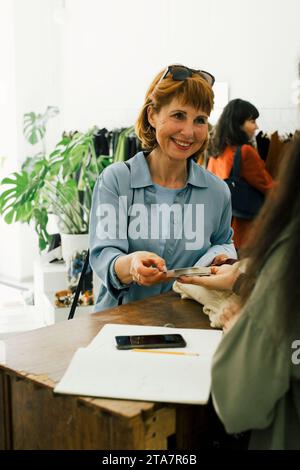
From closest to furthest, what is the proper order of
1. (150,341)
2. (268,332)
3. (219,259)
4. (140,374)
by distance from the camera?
1. (268,332)
2. (140,374)
3. (150,341)
4. (219,259)

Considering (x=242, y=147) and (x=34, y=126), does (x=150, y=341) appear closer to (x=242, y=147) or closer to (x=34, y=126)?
(x=242, y=147)

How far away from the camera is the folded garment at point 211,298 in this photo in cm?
153

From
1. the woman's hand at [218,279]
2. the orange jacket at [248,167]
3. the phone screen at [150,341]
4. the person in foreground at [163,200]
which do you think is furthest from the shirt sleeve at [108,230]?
the orange jacket at [248,167]

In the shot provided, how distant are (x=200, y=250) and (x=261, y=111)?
9.34 ft

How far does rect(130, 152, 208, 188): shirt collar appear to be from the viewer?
196cm

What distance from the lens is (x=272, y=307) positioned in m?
0.92

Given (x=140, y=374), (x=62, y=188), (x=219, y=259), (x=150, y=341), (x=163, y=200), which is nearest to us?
(x=140, y=374)

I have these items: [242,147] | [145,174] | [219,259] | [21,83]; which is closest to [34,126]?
[21,83]

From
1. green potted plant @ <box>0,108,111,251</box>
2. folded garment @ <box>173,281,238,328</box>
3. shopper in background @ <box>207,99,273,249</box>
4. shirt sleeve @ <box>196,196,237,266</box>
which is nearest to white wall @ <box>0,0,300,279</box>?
shopper in background @ <box>207,99,273,249</box>

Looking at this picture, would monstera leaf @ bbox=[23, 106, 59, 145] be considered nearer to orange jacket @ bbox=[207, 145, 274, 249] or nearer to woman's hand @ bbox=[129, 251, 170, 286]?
orange jacket @ bbox=[207, 145, 274, 249]

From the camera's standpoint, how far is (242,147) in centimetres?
377

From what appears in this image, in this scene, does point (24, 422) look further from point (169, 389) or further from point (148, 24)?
point (148, 24)

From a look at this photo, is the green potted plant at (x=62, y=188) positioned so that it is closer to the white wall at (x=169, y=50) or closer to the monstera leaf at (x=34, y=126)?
the white wall at (x=169, y=50)

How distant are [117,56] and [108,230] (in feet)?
14.1
